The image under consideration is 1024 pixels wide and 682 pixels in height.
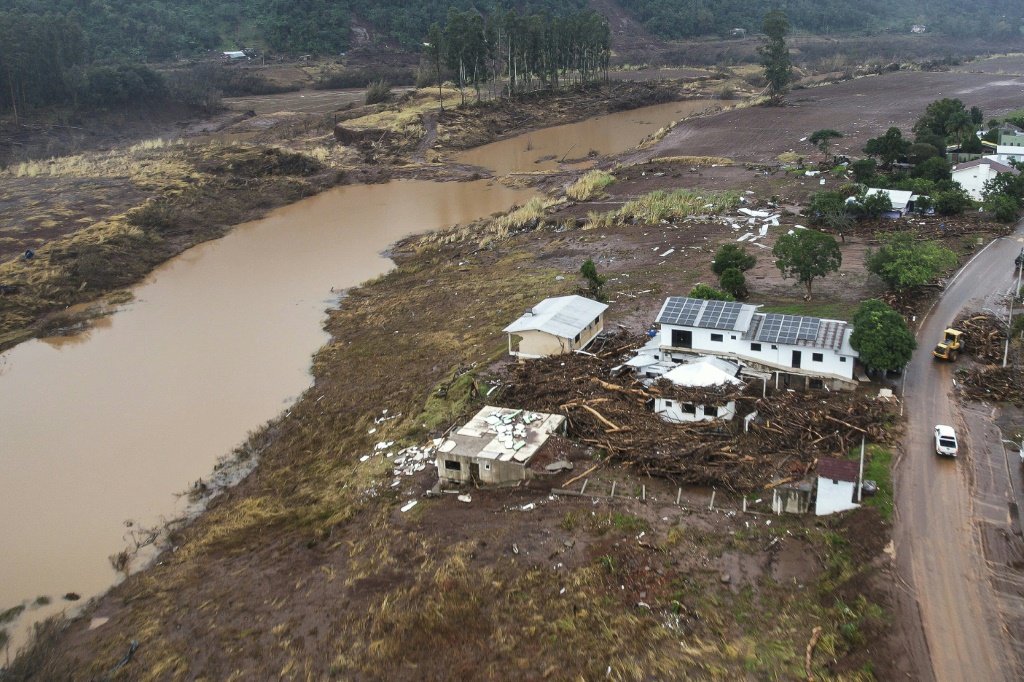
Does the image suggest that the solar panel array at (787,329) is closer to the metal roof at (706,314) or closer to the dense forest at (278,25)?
the metal roof at (706,314)

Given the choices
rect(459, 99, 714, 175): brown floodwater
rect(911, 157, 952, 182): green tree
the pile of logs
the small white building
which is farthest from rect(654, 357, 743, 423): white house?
rect(459, 99, 714, 175): brown floodwater

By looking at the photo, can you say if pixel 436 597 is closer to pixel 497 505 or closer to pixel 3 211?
pixel 497 505

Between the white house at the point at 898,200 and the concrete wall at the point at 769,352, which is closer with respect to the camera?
the concrete wall at the point at 769,352

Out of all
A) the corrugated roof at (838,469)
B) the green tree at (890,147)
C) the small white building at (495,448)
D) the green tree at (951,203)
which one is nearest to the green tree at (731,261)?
the small white building at (495,448)

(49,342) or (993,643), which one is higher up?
(993,643)

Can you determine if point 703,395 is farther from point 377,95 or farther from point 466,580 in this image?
point 377,95

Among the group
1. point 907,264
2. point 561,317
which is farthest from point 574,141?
point 561,317

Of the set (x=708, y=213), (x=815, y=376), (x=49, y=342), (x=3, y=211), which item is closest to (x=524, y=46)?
(x=708, y=213)
